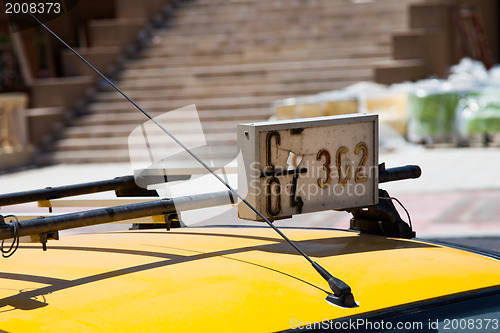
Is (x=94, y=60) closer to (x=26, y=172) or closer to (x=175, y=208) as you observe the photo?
(x=26, y=172)

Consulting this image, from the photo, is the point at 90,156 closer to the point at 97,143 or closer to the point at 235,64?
the point at 97,143

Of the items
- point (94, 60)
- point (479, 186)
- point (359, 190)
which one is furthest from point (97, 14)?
point (359, 190)

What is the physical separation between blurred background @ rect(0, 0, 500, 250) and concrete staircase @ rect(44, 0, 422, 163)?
0.04 m

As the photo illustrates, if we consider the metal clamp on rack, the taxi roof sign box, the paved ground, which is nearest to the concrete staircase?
the paved ground

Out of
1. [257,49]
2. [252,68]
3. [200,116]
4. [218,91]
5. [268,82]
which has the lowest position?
[200,116]

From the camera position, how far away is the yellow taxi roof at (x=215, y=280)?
1848 millimetres

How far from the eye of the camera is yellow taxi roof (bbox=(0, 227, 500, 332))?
6.06 ft

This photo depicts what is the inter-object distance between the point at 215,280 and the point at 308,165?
1.65 ft

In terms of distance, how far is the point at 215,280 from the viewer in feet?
6.79

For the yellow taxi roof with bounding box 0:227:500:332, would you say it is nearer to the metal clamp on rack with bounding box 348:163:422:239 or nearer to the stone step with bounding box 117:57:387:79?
the metal clamp on rack with bounding box 348:163:422:239

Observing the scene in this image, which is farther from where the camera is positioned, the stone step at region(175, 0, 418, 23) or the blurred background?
the stone step at region(175, 0, 418, 23)

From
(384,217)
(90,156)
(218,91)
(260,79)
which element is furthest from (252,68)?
(384,217)

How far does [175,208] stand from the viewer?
2402mm

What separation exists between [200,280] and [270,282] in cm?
17
